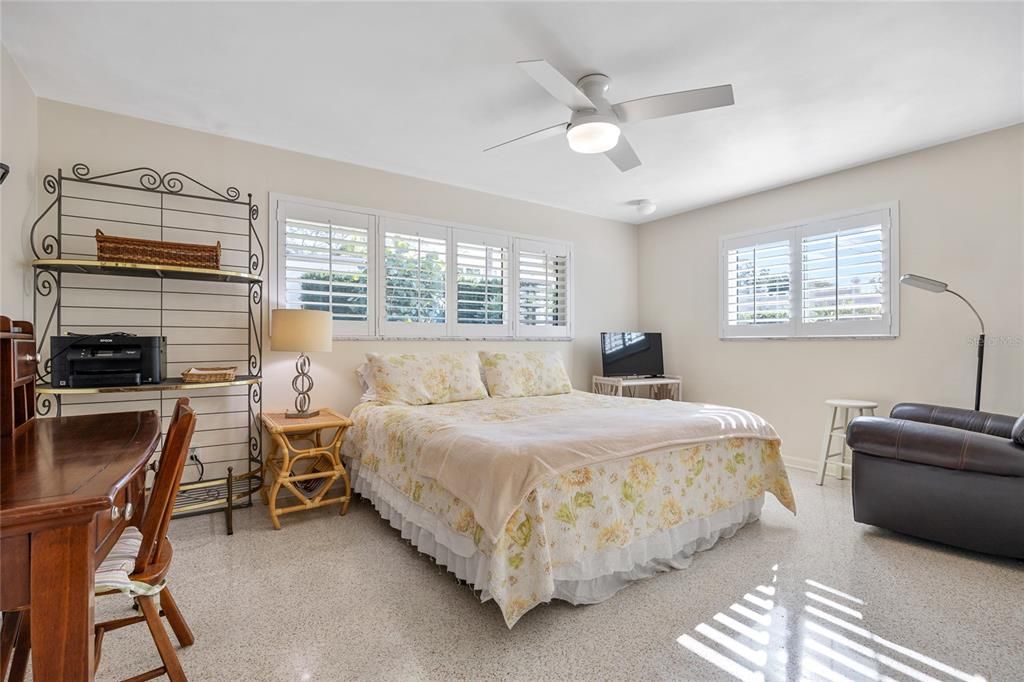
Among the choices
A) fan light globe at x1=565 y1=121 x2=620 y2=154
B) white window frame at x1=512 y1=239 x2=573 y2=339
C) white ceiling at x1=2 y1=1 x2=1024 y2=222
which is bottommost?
white window frame at x1=512 y1=239 x2=573 y2=339

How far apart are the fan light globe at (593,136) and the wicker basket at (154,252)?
2.25m

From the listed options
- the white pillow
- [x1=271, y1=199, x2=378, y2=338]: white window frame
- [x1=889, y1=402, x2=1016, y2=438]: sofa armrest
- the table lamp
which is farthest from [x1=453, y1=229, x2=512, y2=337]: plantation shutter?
[x1=889, y1=402, x2=1016, y2=438]: sofa armrest

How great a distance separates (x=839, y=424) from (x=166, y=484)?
15.1 feet

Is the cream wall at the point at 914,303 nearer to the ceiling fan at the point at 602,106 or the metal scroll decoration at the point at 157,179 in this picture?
the ceiling fan at the point at 602,106

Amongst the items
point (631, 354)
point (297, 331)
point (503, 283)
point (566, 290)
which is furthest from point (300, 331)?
point (631, 354)

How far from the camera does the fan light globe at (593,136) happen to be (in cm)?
247

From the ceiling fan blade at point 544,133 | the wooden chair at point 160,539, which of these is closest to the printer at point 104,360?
the wooden chair at point 160,539

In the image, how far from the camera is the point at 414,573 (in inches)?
93.1

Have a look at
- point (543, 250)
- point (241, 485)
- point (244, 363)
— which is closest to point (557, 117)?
point (543, 250)

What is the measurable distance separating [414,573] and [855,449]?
265 cm

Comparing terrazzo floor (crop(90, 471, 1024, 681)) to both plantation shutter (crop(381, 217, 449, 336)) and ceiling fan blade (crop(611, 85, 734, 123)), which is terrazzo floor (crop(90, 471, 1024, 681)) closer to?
plantation shutter (crop(381, 217, 449, 336))

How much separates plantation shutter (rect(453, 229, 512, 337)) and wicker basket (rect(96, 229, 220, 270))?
1.95 meters

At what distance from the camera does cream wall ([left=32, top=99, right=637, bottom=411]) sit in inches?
115

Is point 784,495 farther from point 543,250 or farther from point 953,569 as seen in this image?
point 543,250
